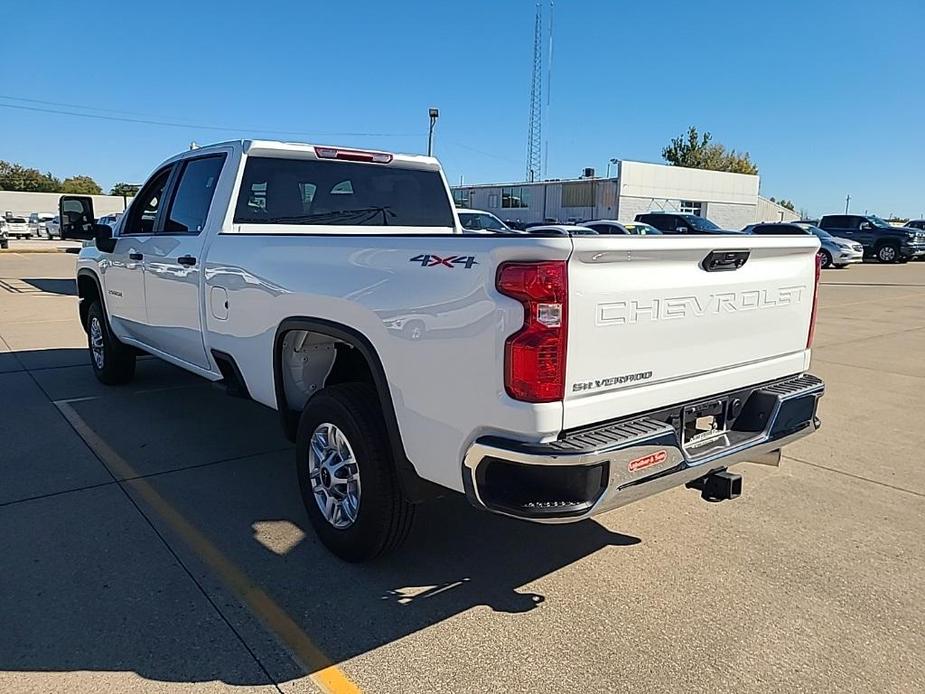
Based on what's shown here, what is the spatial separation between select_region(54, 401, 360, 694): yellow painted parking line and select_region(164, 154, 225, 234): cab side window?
168cm

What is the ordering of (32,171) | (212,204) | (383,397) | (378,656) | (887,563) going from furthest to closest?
(32,171) → (212,204) → (887,563) → (383,397) → (378,656)

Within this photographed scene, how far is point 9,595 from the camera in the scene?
3.21 m

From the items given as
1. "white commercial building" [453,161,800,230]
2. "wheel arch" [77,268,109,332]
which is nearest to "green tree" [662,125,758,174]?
"white commercial building" [453,161,800,230]

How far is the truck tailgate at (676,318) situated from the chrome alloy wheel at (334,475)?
127 cm

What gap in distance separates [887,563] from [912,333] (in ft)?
30.4

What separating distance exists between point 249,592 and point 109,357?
4.41 meters

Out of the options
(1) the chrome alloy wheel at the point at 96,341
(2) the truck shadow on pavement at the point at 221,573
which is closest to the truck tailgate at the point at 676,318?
(2) the truck shadow on pavement at the point at 221,573

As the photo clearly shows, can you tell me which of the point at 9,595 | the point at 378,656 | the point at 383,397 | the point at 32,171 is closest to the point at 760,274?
the point at 383,397

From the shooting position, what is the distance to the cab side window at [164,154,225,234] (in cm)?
494

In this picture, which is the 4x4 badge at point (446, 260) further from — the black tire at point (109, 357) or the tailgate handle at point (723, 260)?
the black tire at point (109, 357)

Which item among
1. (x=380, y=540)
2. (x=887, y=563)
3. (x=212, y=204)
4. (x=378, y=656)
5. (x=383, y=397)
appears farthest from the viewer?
(x=212, y=204)

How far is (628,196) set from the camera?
43.9 m

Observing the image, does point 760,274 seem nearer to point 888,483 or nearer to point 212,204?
point 888,483

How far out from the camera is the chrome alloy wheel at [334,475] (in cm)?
348
